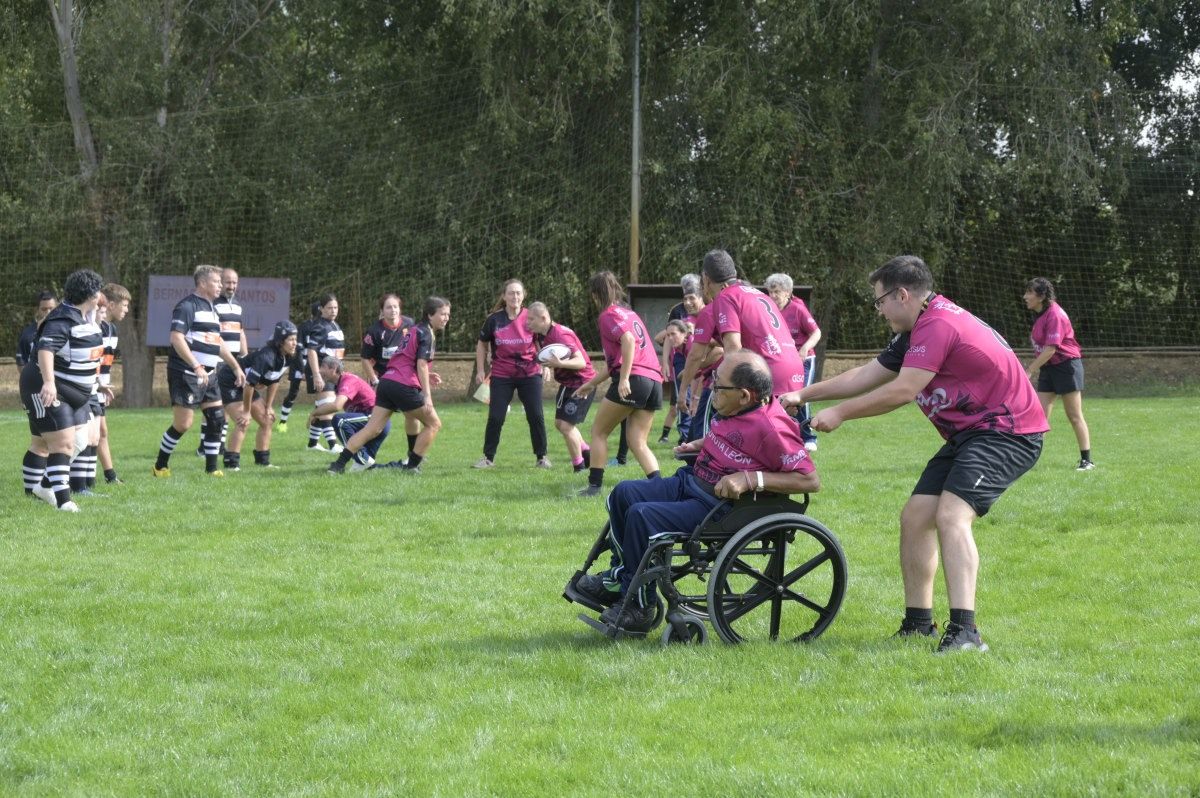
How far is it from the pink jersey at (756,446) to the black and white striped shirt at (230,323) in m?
7.87

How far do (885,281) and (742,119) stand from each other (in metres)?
18.5

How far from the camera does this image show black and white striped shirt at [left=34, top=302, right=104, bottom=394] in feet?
31.5

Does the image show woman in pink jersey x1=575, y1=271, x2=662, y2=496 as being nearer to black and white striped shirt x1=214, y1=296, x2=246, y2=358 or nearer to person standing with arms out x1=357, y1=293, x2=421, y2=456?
person standing with arms out x1=357, y1=293, x2=421, y2=456

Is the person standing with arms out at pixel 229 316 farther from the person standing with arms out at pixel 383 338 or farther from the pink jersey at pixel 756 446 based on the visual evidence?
the pink jersey at pixel 756 446

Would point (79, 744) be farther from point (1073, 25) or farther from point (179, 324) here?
point (1073, 25)

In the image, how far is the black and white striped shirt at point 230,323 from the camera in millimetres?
12630

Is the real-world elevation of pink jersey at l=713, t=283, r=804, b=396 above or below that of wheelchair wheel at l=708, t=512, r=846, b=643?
above

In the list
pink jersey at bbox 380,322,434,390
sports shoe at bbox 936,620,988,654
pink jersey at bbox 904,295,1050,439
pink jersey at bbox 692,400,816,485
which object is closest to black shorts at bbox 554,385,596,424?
pink jersey at bbox 380,322,434,390

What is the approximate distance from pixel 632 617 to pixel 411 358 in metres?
7.05

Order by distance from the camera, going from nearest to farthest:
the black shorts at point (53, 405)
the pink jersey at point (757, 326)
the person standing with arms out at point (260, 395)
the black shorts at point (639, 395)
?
the pink jersey at point (757, 326) → the black shorts at point (53, 405) → the black shorts at point (639, 395) → the person standing with arms out at point (260, 395)

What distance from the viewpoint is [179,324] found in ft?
39.3

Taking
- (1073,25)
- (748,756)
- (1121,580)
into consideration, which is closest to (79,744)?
(748,756)

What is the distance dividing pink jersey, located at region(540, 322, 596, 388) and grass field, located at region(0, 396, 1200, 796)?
2774mm

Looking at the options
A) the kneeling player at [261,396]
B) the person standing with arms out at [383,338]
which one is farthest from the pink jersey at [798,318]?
the kneeling player at [261,396]
